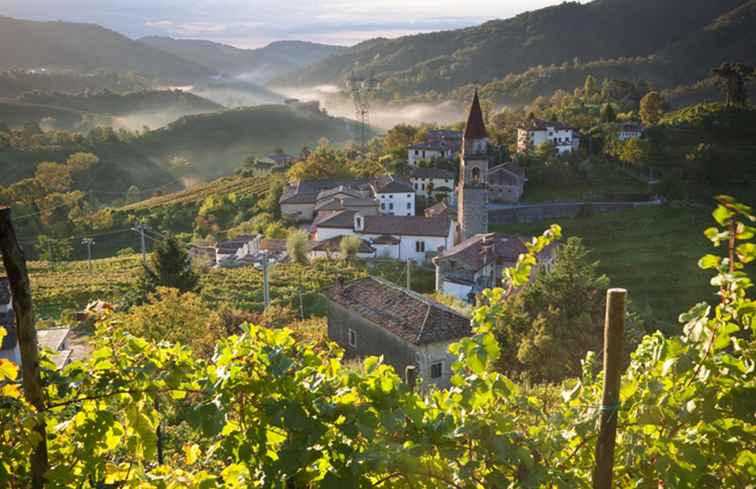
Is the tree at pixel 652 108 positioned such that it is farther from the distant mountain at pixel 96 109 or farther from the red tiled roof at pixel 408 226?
the distant mountain at pixel 96 109

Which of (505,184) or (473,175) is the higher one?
(473,175)

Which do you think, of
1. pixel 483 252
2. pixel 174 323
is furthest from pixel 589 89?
pixel 174 323

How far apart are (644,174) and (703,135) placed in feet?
43.1

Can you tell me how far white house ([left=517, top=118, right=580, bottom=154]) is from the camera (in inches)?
2702

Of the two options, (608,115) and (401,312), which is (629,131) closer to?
(608,115)

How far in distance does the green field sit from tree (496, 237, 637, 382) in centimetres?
1913

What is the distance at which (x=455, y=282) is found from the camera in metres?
33.8

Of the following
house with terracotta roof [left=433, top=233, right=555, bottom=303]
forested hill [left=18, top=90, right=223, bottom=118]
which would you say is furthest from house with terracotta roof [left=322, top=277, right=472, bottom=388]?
forested hill [left=18, top=90, right=223, bottom=118]

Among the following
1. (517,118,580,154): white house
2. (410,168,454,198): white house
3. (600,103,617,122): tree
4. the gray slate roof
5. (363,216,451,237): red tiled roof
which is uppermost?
(600,103,617,122): tree

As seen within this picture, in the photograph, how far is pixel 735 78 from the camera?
77500mm

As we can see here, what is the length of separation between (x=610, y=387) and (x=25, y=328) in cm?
281

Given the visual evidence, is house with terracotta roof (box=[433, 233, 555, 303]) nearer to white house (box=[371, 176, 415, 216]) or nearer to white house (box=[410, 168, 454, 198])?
white house (box=[371, 176, 415, 216])

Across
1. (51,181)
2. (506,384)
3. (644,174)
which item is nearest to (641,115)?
(644,174)

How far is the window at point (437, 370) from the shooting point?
17172 mm
